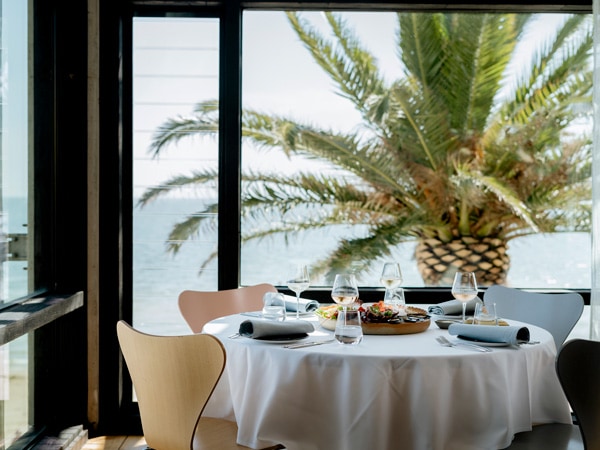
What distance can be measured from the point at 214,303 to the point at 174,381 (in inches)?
49.7

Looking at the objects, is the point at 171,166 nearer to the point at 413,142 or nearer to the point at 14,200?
the point at 14,200

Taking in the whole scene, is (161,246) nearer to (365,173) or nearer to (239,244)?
(239,244)

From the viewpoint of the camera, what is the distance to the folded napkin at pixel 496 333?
224 cm

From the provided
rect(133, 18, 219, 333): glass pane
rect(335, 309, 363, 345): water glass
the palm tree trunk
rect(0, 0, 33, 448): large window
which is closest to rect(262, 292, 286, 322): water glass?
rect(335, 309, 363, 345): water glass

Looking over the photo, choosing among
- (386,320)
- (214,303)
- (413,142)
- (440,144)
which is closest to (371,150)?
(413,142)

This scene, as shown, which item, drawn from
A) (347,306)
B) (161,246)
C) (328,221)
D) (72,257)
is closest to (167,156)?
(161,246)

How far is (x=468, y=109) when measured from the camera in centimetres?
508

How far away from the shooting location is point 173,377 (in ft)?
7.08

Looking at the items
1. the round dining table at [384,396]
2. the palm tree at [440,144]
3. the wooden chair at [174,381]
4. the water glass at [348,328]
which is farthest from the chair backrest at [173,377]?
the palm tree at [440,144]

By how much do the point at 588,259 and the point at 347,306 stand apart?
7.94 ft

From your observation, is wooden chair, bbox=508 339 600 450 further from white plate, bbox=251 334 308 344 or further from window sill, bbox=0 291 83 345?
window sill, bbox=0 291 83 345

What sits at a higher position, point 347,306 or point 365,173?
point 365,173

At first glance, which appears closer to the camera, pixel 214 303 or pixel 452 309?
pixel 452 309

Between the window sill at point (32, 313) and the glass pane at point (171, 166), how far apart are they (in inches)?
23.0
